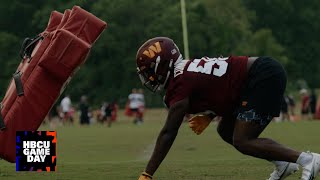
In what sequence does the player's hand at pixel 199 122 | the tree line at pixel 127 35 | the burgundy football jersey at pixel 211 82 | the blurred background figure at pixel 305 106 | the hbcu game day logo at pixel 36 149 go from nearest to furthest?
the burgundy football jersey at pixel 211 82, the hbcu game day logo at pixel 36 149, the player's hand at pixel 199 122, the blurred background figure at pixel 305 106, the tree line at pixel 127 35

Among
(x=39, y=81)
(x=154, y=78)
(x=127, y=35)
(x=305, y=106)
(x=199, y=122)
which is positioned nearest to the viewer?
(x=154, y=78)

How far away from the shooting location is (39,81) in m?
10.0

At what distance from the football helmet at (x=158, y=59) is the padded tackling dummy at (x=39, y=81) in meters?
2.23

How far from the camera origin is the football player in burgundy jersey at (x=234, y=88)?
781cm

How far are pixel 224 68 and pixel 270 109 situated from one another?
1.93 feet

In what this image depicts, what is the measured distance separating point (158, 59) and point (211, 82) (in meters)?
0.55

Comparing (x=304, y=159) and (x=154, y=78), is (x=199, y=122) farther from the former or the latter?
(x=304, y=159)

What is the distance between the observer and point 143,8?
62.8 meters

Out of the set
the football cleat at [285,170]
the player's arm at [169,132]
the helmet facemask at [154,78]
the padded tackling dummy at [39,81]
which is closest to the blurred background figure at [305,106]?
the padded tackling dummy at [39,81]

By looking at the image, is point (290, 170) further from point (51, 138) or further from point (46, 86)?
point (46, 86)

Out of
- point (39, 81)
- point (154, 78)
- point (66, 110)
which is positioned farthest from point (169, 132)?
point (66, 110)

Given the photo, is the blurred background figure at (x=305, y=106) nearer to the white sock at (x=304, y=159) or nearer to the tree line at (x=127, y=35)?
the tree line at (x=127, y=35)

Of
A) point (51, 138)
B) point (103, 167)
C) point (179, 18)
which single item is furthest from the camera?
point (179, 18)

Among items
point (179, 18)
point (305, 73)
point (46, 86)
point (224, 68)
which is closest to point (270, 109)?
point (224, 68)
